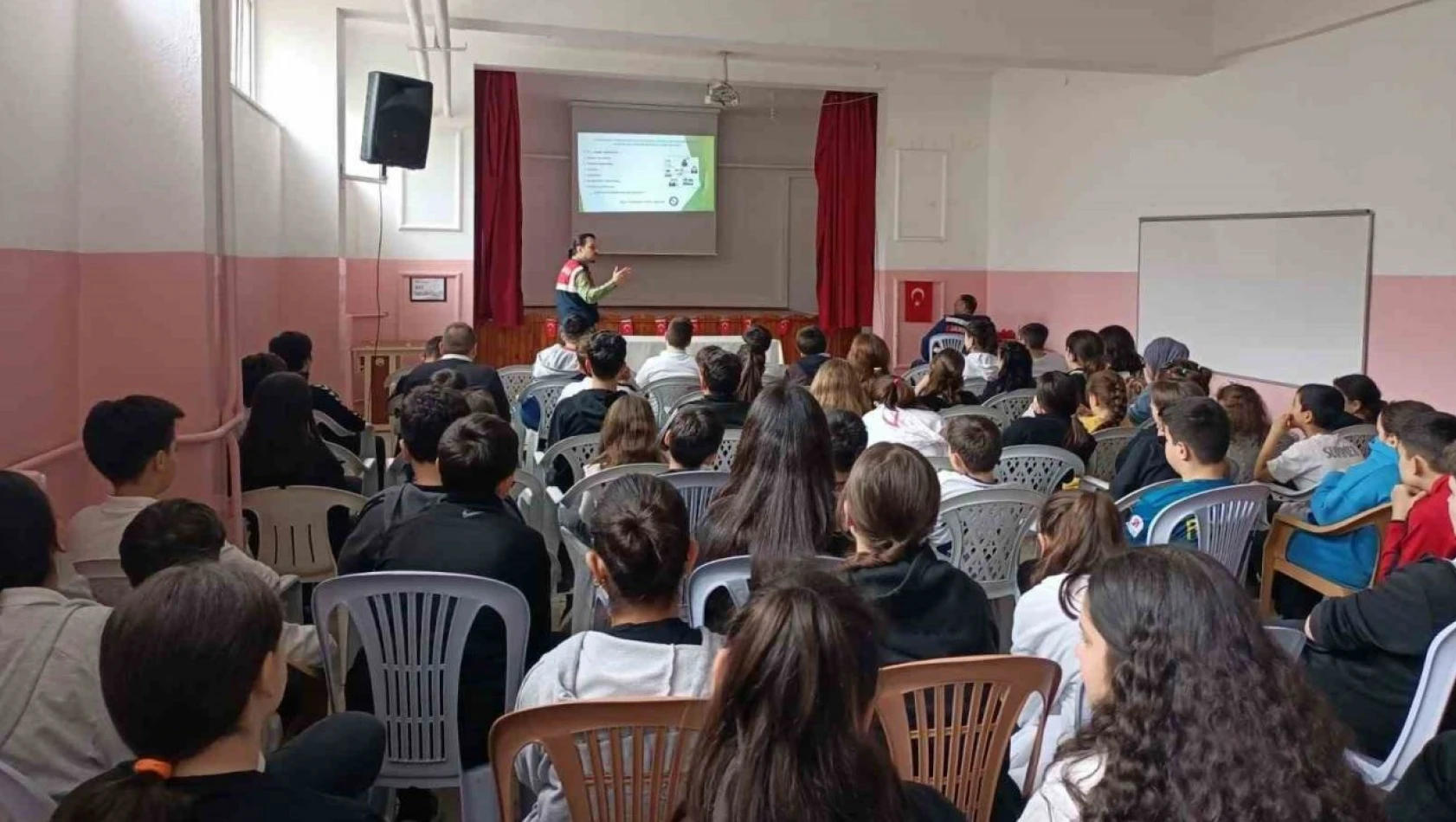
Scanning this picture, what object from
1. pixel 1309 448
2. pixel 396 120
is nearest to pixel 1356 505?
pixel 1309 448

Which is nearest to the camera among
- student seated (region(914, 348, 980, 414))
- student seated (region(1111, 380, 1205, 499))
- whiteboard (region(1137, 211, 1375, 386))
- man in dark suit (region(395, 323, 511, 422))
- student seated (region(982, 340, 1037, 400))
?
student seated (region(1111, 380, 1205, 499))

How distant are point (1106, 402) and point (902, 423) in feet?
4.15

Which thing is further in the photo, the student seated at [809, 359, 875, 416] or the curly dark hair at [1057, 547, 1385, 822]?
the student seated at [809, 359, 875, 416]

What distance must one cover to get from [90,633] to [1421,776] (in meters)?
2.13

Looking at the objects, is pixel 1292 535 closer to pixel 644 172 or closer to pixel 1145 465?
pixel 1145 465

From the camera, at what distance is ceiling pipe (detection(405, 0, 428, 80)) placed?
6777mm

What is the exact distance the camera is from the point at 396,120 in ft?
25.1

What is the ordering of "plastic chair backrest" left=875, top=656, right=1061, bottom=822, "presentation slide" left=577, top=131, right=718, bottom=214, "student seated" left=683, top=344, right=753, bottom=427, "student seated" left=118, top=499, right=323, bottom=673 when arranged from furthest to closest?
"presentation slide" left=577, top=131, right=718, bottom=214, "student seated" left=683, top=344, right=753, bottom=427, "student seated" left=118, top=499, right=323, bottom=673, "plastic chair backrest" left=875, top=656, right=1061, bottom=822

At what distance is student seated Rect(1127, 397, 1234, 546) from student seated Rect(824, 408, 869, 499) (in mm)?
892

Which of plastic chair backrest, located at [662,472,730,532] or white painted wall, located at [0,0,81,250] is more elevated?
white painted wall, located at [0,0,81,250]

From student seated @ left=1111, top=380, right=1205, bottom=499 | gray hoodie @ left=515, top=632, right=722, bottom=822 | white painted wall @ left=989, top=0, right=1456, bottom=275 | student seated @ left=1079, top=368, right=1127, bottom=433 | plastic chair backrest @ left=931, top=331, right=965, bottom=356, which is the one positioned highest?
white painted wall @ left=989, top=0, right=1456, bottom=275

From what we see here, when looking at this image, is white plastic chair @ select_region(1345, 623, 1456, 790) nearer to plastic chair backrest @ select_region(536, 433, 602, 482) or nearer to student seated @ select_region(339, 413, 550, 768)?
student seated @ select_region(339, 413, 550, 768)

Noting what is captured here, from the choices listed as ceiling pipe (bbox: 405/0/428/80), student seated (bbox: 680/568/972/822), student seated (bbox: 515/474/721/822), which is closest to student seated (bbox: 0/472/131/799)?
student seated (bbox: 515/474/721/822)

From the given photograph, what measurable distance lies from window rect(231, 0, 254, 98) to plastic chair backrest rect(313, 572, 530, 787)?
A: 5.37 metres
